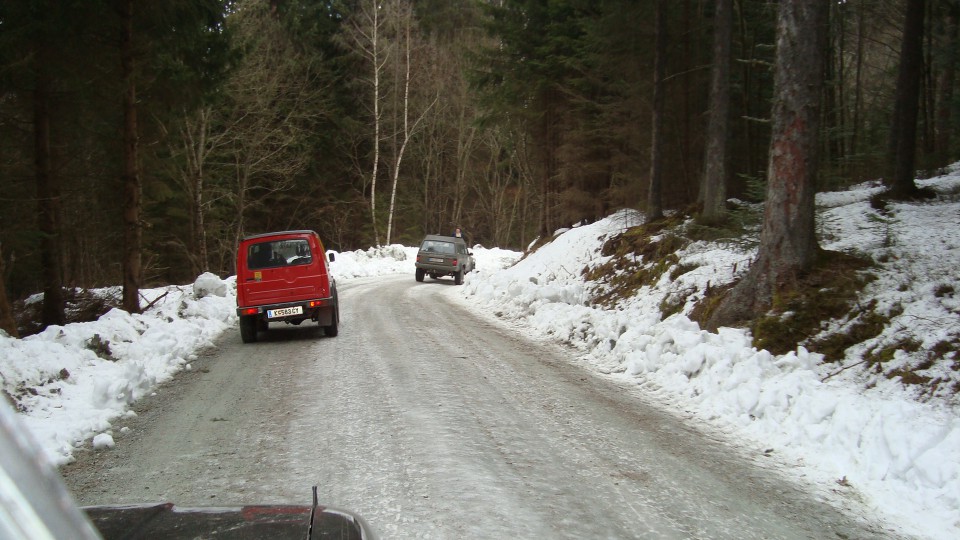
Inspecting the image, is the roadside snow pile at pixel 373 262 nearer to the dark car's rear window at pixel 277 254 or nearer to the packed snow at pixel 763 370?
the dark car's rear window at pixel 277 254

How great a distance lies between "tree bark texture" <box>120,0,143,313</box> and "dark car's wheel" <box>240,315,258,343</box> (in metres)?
2.51

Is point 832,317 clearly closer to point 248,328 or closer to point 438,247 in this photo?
point 248,328

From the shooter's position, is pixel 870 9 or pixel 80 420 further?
pixel 870 9

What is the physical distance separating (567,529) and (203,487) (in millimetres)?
2793

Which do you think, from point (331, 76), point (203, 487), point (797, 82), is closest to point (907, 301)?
point (797, 82)

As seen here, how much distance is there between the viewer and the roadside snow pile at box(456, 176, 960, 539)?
5094 millimetres

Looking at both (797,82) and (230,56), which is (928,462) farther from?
(230,56)

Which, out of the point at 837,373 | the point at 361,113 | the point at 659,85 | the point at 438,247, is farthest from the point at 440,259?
the point at 837,373

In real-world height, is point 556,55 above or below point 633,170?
above

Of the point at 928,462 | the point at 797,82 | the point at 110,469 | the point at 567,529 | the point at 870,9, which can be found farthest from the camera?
the point at 870,9

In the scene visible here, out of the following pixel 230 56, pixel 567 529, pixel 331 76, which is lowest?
pixel 567 529

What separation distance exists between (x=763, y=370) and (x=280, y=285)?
28.8ft

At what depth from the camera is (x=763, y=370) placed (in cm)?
744

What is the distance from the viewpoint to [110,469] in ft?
18.0
